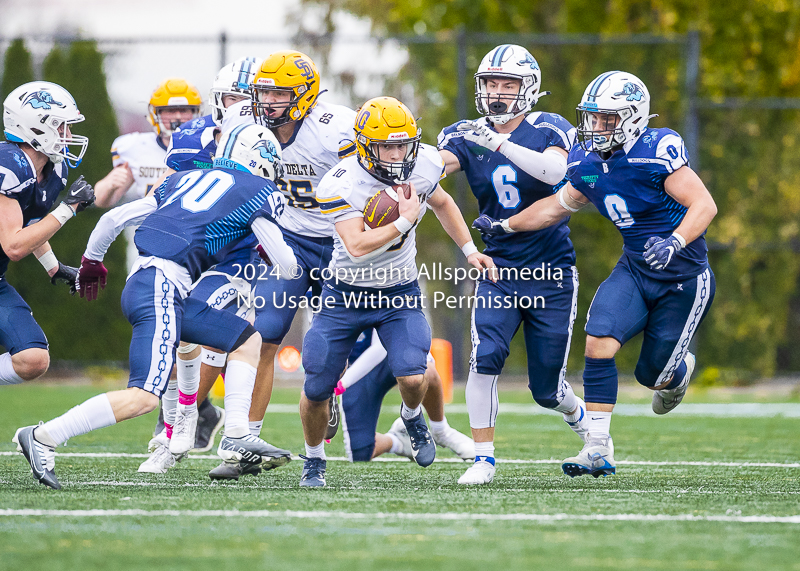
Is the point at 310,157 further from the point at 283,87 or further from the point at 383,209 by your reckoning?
the point at 383,209

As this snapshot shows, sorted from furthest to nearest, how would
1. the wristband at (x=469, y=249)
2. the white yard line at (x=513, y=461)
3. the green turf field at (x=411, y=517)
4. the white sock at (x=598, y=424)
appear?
the white yard line at (x=513, y=461) < the wristband at (x=469, y=249) < the white sock at (x=598, y=424) < the green turf field at (x=411, y=517)

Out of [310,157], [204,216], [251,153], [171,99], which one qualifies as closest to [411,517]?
[204,216]

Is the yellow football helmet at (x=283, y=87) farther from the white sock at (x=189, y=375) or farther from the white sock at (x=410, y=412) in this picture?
the white sock at (x=410, y=412)

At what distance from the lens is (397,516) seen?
12.0 feet

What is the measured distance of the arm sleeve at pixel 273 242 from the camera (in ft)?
15.1

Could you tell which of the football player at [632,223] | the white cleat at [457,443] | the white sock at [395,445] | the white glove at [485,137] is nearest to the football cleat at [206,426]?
the white sock at [395,445]

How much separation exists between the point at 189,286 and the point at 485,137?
5.28 feet

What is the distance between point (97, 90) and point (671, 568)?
938cm

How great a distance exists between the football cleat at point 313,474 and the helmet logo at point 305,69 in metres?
1.99

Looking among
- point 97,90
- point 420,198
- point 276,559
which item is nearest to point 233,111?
point 420,198

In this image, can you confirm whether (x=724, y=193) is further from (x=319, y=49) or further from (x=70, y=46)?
(x=70, y=46)

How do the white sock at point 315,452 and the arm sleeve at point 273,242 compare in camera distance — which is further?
the white sock at point 315,452

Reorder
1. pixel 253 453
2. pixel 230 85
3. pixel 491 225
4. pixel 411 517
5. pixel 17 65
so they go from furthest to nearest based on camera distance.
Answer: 1. pixel 17 65
2. pixel 230 85
3. pixel 491 225
4. pixel 253 453
5. pixel 411 517

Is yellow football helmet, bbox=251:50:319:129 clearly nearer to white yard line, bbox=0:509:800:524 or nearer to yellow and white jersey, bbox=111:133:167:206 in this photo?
yellow and white jersey, bbox=111:133:167:206
